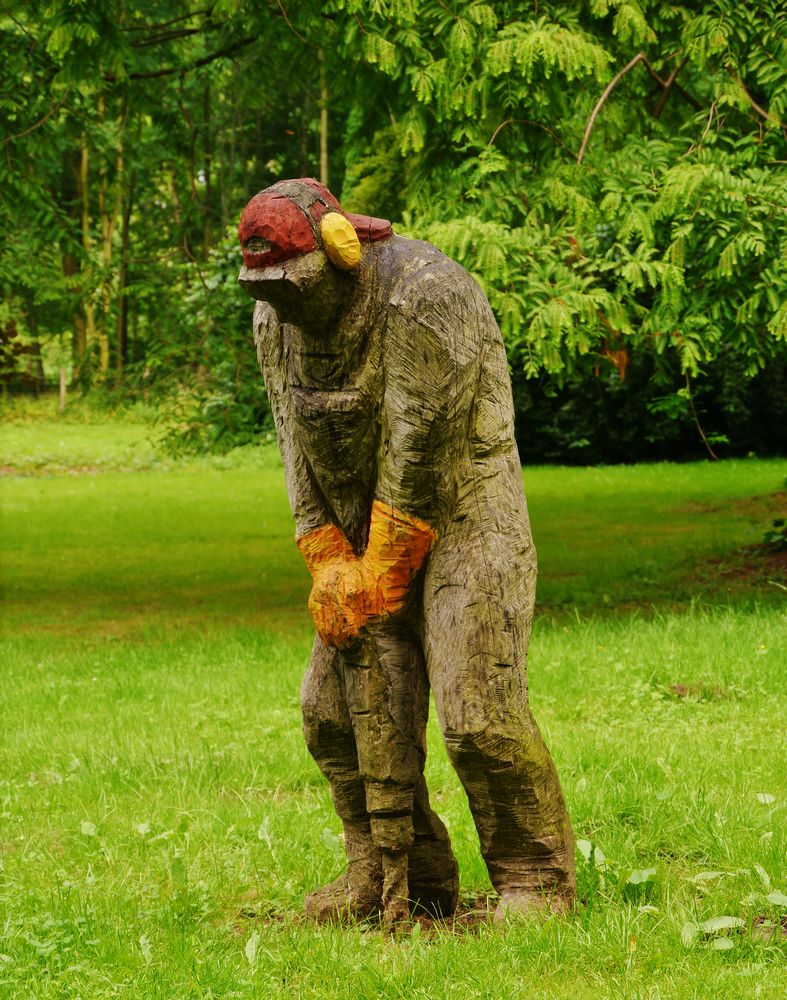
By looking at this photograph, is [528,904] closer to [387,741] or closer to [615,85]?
[387,741]

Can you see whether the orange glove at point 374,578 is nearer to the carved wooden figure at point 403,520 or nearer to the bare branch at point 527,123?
the carved wooden figure at point 403,520

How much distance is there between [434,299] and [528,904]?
203cm

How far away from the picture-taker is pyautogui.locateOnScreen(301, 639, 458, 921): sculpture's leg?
431cm

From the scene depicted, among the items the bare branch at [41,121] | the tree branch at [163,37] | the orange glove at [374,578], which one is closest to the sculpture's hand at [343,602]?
the orange glove at [374,578]

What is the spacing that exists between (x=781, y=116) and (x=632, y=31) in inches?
55.5

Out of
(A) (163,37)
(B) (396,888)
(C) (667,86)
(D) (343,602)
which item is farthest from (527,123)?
(B) (396,888)

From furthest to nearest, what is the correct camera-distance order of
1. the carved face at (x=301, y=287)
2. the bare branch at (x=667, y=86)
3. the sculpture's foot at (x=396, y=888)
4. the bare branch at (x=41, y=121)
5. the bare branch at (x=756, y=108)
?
the bare branch at (x=41, y=121)
the bare branch at (x=667, y=86)
the bare branch at (x=756, y=108)
the sculpture's foot at (x=396, y=888)
the carved face at (x=301, y=287)

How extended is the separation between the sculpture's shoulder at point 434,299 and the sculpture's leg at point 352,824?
1.20m

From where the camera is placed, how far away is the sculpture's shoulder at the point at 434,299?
3795 millimetres

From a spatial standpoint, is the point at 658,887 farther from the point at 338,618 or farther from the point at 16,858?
the point at 16,858

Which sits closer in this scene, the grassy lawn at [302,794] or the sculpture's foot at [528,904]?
the grassy lawn at [302,794]

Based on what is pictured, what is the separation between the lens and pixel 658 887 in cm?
459

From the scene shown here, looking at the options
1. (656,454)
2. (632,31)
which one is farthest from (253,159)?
(632,31)

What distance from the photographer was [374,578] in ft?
13.2
